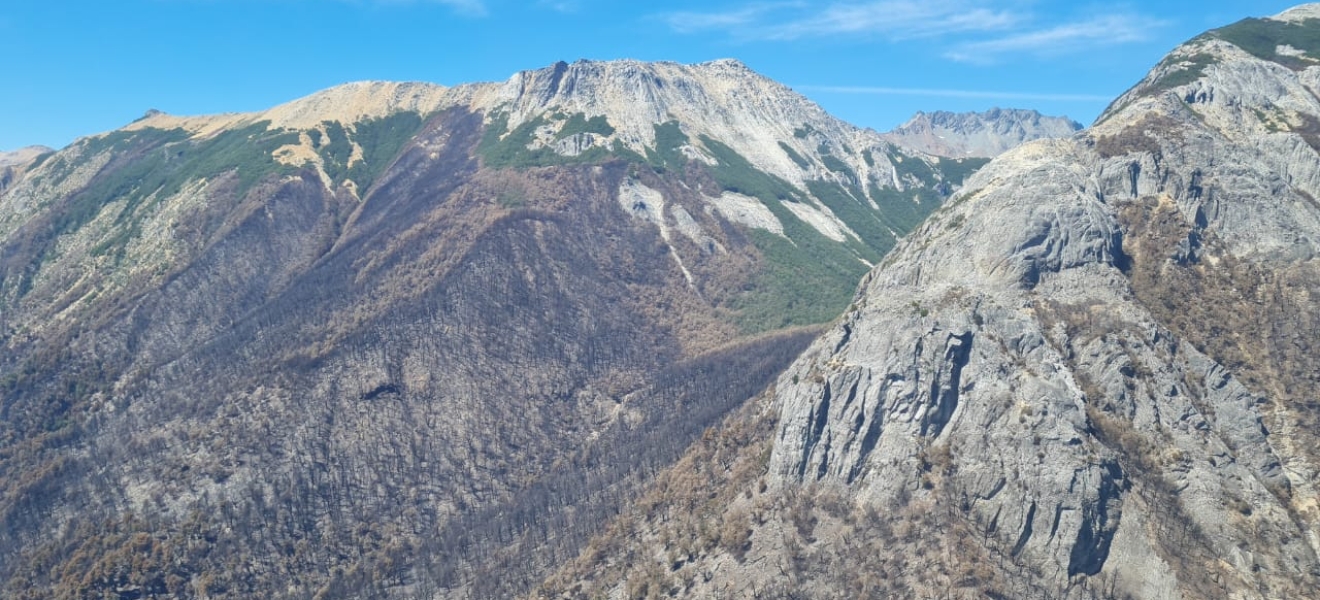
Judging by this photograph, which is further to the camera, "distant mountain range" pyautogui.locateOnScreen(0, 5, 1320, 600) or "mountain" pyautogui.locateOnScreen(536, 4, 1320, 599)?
"distant mountain range" pyautogui.locateOnScreen(0, 5, 1320, 600)

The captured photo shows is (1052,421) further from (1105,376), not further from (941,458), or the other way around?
(941,458)

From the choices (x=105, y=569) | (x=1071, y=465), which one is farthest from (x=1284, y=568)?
(x=105, y=569)

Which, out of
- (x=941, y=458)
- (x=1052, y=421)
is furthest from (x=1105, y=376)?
(x=941, y=458)

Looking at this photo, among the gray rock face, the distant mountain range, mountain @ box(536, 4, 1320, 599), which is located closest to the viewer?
the gray rock face

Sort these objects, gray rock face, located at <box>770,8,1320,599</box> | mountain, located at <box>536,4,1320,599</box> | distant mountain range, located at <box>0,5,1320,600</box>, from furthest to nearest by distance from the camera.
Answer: distant mountain range, located at <box>0,5,1320,600</box> → mountain, located at <box>536,4,1320,599</box> → gray rock face, located at <box>770,8,1320,599</box>

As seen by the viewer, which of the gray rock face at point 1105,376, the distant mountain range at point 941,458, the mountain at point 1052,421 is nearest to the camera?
the gray rock face at point 1105,376

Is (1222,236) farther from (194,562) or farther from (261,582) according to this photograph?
(194,562)
